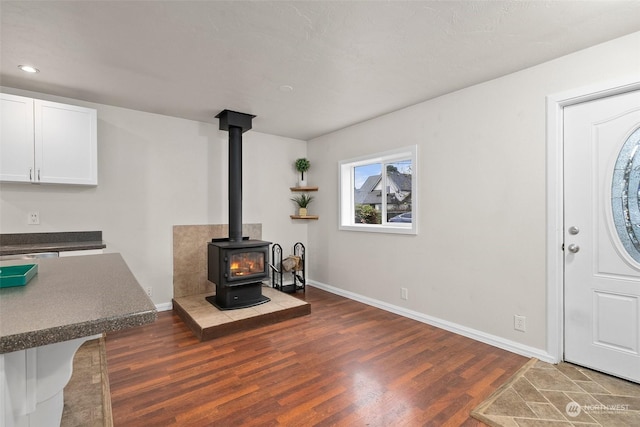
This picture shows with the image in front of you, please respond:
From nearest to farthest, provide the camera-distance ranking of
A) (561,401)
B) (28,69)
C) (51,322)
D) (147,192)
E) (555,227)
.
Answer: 1. (51,322)
2. (561,401)
3. (555,227)
4. (28,69)
5. (147,192)

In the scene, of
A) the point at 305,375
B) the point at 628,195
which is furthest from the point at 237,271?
the point at 628,195

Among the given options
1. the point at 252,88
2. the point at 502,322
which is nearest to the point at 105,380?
the point at 252,88

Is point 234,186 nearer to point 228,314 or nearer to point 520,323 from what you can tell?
point 228,314

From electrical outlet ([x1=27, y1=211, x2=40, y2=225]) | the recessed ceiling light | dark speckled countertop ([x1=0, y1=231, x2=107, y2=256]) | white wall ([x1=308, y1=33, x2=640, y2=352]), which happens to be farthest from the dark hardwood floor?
the recessed ceiling light

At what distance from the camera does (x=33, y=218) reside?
9.91 ft

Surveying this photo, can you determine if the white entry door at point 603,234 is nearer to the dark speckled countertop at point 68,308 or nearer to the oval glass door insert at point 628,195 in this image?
the oval glass door insert at point 628,195

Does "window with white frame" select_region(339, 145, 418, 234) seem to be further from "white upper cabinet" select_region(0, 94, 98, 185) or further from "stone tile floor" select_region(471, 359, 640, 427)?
"white upper cabinet" select_region(0, 94, 98, 185)

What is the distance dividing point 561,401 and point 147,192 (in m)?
4.21

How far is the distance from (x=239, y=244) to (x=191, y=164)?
52.3 inches

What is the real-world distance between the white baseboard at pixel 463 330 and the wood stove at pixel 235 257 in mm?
1320

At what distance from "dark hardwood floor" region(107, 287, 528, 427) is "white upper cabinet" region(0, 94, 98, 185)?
164 cm

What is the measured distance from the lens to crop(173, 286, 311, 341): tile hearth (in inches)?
114

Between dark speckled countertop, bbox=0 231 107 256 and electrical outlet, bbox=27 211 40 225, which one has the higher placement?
electrical outlet, bbox=27 211 40 225

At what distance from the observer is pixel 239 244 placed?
3426 mm
